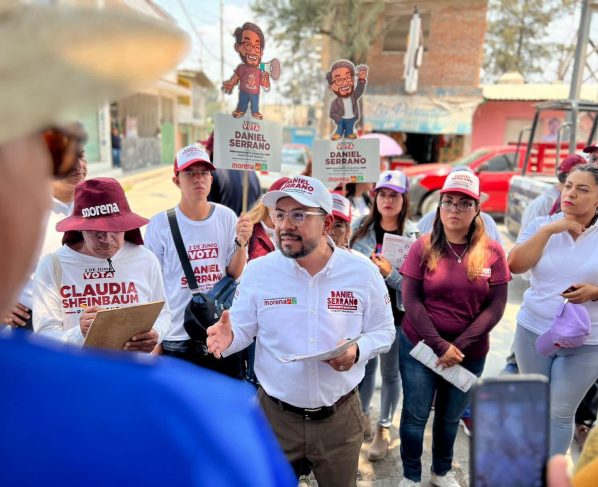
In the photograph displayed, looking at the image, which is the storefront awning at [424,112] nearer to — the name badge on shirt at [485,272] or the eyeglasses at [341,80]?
the eyeglasses at [341,80]

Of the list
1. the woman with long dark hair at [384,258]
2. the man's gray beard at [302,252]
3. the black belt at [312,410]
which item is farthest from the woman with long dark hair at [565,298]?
the man's gray beard at [302,252]

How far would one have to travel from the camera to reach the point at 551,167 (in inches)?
393

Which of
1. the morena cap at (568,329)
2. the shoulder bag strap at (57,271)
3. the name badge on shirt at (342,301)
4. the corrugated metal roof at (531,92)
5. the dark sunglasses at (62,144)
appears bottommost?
the morena cap at (568,329)

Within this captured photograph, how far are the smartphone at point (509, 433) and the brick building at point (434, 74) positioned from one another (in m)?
18.3

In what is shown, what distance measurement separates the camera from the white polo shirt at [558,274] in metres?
2.76

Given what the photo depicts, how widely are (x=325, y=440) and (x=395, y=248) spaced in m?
1.58

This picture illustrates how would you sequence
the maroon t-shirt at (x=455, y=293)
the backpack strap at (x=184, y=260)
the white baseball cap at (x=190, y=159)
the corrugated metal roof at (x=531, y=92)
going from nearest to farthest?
the maroon t-shirt at (x=455, y=293)
the backpack strap at (x=184, y=260)
the white baseball cap at (x=190, y=159)
the corrugated metal roof at (x=531, y=92)

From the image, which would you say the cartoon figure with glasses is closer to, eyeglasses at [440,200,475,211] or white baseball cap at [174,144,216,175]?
white baseball cap at [174,144,216,175]

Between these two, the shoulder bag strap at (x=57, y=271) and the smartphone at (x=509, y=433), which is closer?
the smartphone at (x=509, y=433)

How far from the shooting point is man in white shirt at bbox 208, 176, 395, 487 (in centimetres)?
218

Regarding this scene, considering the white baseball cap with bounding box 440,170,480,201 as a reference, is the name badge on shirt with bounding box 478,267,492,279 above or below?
below

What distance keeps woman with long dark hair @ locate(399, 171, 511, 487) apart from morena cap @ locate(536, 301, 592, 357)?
29 centimetres

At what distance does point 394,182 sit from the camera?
3613 millimetres

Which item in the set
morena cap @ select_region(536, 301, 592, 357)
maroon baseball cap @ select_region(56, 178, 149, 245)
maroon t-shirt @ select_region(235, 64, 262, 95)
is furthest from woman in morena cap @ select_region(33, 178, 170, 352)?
morena cap @ select_region(536, 301, 592, 357)
